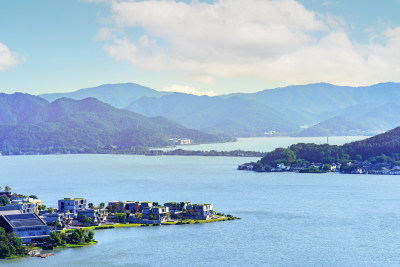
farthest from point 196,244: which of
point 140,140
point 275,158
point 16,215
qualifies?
point 140,140

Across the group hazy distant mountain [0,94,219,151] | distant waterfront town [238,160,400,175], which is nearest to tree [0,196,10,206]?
distant waterfront town [238,160,400,175]

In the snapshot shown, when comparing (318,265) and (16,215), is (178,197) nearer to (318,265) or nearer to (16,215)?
(16,215)

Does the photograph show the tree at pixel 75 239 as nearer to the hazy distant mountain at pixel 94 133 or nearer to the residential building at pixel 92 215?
the residential building at pixel 92 215

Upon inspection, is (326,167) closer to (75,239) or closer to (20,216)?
(20,216)

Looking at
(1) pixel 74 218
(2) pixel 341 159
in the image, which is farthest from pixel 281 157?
(1) pixel 74 218

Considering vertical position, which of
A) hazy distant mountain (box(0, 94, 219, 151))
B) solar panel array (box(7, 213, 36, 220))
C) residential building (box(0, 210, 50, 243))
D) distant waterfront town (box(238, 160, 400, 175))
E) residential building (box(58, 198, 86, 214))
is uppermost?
hazy distant mountain (box(0, 94, 219, 151))

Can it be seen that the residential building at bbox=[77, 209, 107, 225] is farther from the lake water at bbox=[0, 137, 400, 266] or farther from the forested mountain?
the forested mountain
